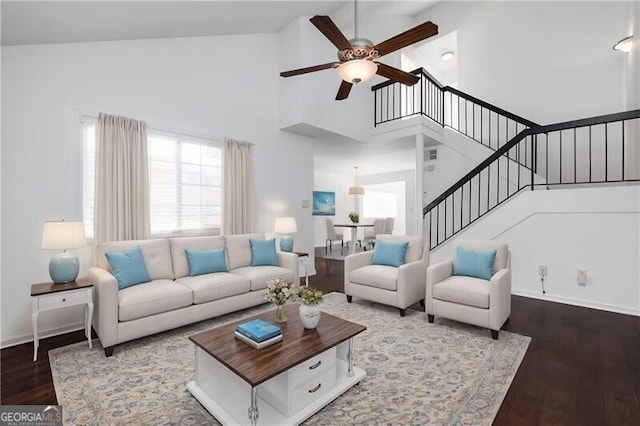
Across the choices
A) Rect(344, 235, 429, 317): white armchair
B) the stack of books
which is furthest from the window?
the stack of books

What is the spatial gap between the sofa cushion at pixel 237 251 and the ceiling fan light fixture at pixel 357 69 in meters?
2.52

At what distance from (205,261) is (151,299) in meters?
0.87

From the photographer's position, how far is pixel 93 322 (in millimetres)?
2953

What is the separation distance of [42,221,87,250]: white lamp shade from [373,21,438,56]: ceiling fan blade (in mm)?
3216

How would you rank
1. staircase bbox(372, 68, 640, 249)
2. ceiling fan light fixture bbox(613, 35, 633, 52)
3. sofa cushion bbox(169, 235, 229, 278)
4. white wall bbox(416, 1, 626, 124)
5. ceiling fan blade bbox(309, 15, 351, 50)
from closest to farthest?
ceiling fan blade bbox(309, 15, 351, 50)
sofa cushion bbox(169, 235, 229, 278)
ceiling fan light fixture bbox(613, 35, 633, 52)
staircase bbox(372, 68, 640, 249)
white wall bbox(416, 1, 626, 124)

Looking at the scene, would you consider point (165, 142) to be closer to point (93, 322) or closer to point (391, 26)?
point (93, 322)

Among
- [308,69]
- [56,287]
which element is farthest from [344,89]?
[56,287]

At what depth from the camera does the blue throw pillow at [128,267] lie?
3060mm

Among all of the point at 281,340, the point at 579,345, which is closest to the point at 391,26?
the point at 579,345

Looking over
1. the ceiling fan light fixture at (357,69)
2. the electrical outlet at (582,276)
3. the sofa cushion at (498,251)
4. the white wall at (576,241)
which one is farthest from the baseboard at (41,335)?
the electrical outlet at (582,276)

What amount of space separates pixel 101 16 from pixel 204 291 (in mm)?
2901

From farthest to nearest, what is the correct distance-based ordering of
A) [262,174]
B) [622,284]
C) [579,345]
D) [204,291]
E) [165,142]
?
[262,174] < [165,142] < [622,284] < [204,291] < [579,345]

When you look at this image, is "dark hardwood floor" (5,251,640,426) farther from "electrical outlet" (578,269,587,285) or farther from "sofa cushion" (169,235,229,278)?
"sofa cushion" (169,235,229,278)

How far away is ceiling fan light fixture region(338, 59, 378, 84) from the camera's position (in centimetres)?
277
